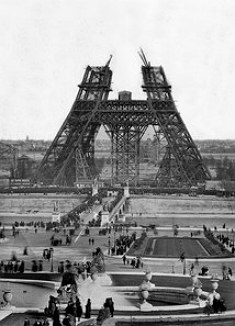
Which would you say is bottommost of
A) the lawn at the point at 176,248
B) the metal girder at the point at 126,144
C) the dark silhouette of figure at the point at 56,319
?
the dark silhouette of figure at the point at 56,319

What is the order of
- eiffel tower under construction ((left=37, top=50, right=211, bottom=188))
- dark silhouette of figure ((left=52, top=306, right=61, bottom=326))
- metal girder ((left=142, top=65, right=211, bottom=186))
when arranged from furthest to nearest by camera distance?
eiffel tower under construction ((left=37, top=50, right=211, bottom=188))
metal girder ((left=142, top=65, right=211, bottom=186))
dark silhouette of figure ((left=52, top=306, right=61, bottom=326))

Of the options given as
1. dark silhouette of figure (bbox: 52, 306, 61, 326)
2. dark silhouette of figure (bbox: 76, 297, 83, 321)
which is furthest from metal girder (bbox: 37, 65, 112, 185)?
dark silhouette of figure (bbox: 52, 306, 61, 326)

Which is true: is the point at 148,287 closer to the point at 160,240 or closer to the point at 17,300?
the point at 17,300

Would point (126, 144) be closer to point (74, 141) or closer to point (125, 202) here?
point (74, 141)

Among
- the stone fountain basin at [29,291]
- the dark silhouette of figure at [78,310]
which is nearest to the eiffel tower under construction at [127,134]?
the stone fountain basin at [29,291]

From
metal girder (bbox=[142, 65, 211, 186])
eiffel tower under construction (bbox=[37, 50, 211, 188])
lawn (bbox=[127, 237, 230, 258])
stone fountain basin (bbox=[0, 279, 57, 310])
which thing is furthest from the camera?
eiffel tower under construction (bbox=[37, 50, 211, 188])

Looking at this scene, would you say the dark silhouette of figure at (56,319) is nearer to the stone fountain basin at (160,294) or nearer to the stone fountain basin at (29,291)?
the stone fountain basin at (29,291)

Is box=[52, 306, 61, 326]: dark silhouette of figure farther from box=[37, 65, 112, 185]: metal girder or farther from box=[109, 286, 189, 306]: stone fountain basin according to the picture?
box=[37, 65, 112, 185]: metal girder

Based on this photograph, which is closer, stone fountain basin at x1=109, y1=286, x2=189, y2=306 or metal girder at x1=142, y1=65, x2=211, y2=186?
stone fountain basin at x1=109, y1=286, x2=189, y2=306

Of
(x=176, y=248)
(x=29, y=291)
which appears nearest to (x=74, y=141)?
(x=176, y=248)
